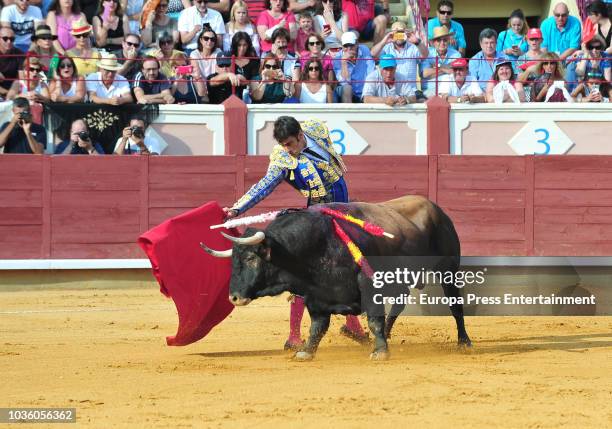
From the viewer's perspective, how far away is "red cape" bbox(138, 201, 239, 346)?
5730mm

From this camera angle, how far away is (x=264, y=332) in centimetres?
688

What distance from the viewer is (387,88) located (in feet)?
32.4

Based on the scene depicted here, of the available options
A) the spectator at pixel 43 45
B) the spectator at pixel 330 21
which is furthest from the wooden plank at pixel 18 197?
the spectator at pixel 330 21

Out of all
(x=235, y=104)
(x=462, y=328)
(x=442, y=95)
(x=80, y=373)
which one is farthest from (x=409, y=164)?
(x=80, y=373)

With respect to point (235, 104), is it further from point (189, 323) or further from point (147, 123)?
point (189, 323)

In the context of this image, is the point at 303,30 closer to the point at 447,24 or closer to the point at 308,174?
the point at 447,24

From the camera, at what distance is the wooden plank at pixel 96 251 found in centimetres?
963

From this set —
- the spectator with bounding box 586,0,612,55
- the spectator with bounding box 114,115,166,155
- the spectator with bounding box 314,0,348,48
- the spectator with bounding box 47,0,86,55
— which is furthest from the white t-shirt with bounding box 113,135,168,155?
the spectator with bounding box 586,0,612,55

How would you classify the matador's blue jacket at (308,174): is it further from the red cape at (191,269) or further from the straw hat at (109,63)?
the straw hat at (109,63)

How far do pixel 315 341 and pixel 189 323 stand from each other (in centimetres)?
76

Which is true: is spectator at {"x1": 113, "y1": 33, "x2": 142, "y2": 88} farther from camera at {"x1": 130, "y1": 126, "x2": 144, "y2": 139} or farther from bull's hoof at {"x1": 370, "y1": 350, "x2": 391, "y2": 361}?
bull's hoof at {"x1": 370, "y1": 350, "x2": 391, "y2": 361}

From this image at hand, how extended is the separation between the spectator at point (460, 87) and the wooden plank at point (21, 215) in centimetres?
359

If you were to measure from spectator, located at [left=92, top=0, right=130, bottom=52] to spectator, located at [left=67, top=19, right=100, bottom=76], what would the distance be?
16 centimetres

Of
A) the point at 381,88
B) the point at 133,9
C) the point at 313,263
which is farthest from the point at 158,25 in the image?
the point at 313,263
